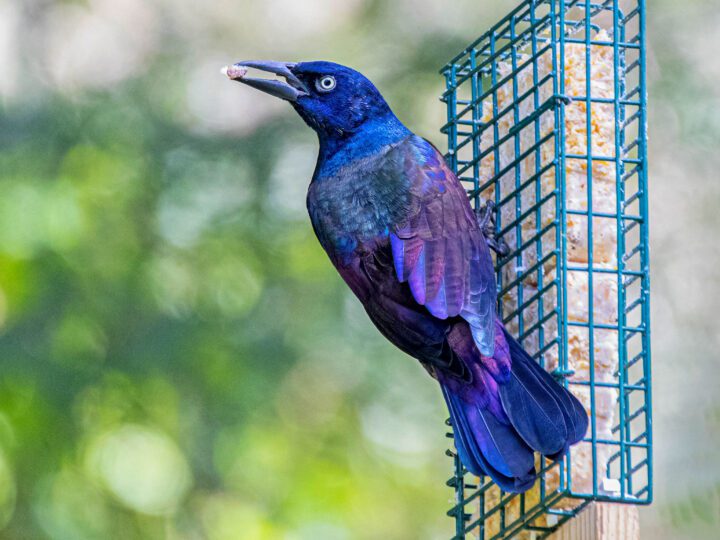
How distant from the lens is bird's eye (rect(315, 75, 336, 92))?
5.68m

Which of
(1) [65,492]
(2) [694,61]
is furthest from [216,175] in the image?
(2) [694,61]

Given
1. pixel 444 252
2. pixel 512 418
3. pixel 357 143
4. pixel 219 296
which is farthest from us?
pixel 219 296

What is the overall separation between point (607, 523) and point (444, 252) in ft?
3.61

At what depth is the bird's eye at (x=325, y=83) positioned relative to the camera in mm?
5680

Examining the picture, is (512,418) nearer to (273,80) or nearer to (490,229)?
(490,229)

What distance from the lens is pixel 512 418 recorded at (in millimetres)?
A: 4770

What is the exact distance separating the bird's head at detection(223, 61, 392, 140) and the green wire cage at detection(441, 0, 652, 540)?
0.55 meters

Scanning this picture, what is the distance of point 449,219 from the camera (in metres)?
5.01

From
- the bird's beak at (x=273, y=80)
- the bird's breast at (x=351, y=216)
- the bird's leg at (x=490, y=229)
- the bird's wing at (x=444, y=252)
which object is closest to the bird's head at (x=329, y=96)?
the bird's beak at (x=273, y=80)

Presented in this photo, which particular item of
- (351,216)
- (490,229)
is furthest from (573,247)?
(351,216)

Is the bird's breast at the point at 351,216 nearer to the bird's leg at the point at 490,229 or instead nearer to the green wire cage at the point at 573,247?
the bird's leg at the point at 490,229

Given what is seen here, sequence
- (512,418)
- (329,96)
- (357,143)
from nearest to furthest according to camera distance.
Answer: (512,418), (357,143), (329,96)

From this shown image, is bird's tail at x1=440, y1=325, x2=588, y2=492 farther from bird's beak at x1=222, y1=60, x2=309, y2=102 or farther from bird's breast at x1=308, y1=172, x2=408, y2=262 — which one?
bird's beak at x1=222, y1=60, x2=309, y2=102

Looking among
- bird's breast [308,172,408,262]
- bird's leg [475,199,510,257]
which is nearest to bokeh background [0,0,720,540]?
bird's leg [475,199,510,257]
